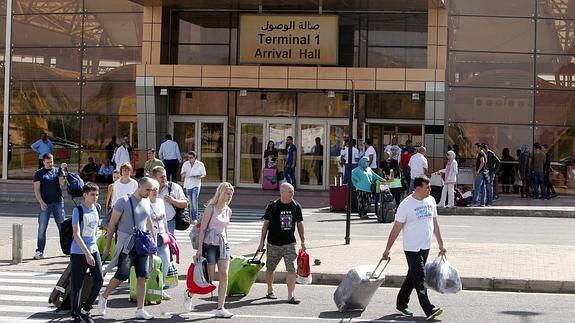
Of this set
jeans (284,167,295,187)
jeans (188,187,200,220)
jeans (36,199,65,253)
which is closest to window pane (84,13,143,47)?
Result: jeans (284,167,295,187)

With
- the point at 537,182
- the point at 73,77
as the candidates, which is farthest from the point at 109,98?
the point at 537,182

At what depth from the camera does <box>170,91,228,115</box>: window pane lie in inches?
1372

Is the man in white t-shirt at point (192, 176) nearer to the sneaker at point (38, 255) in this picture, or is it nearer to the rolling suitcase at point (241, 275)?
the sneaker at point (38, 255)

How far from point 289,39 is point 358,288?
21.7 metres

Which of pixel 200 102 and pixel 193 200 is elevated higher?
pixel 200 102

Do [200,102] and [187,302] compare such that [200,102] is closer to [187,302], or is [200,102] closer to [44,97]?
[44,97]

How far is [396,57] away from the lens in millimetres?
33688

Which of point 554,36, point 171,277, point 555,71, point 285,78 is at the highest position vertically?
point 554,36

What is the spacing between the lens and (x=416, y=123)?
110 ft

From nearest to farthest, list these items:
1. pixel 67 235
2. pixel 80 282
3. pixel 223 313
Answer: pixel 80 282 < pixel 67 235 < pixel 223 313

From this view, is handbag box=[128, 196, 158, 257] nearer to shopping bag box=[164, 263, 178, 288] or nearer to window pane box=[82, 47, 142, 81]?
shopping bag box=[164, 263, 178, 288]

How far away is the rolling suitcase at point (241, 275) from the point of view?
13.0 meters

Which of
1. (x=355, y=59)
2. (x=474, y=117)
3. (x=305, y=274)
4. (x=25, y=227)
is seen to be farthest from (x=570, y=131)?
(x=305, y=274)

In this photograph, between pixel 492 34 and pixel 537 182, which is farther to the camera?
pixel 492 34
